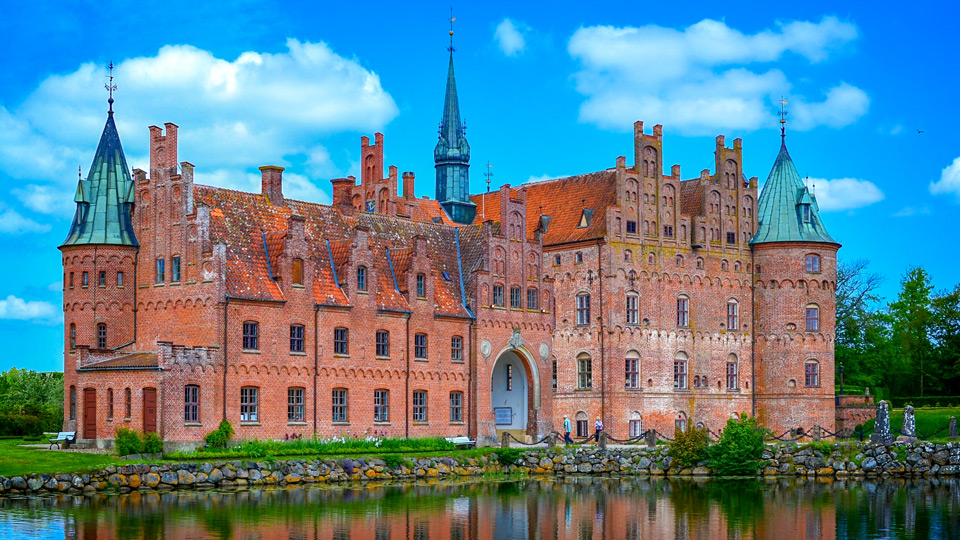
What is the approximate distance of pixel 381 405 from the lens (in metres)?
59.6

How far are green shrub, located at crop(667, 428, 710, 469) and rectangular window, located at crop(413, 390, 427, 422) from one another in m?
12.1

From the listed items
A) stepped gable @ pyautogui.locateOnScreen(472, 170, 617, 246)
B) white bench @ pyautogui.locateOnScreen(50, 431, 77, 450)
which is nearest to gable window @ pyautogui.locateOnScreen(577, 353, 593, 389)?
stepped gable @ pyautogui.locateOnScreen(472, 170, 617, 246)

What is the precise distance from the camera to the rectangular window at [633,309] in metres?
72.7

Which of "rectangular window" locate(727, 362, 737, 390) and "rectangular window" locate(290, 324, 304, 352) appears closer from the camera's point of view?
"rectangular window" locate(290, 324, 304, 352)

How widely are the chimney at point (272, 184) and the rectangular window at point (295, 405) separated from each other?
9.15m

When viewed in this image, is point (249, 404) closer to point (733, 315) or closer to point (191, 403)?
point (191, 403)

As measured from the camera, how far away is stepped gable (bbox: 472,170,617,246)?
7319 centimetres

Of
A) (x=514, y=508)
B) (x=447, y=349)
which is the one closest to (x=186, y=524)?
(x=514, y=508)

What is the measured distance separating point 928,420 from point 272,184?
39.5 metres

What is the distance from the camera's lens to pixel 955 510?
41.0 meters

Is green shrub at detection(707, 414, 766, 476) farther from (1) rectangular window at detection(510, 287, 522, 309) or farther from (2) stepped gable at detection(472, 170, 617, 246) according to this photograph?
(2) stepped gable at detection(472, 170, 617, 246)

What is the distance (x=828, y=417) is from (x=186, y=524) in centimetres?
4977

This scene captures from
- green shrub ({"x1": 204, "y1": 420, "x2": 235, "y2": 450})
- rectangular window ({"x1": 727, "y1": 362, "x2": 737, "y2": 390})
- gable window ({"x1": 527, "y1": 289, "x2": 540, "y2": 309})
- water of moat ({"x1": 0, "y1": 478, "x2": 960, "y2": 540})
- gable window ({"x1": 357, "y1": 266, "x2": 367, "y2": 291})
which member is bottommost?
water of moat ({"x1": 0, "y1": 478, "x2": 960, "y2": 540})

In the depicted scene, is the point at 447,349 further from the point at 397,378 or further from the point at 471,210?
the point at 471,210
